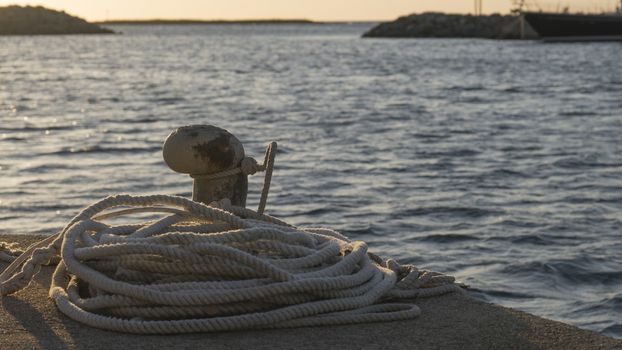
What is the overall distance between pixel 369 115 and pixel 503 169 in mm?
10463

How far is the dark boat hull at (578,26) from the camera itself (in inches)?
3590

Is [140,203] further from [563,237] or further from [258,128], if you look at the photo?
[258,128]

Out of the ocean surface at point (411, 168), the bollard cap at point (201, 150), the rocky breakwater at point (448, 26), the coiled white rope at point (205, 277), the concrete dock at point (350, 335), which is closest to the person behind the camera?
the concrete dock at point (350, 335)

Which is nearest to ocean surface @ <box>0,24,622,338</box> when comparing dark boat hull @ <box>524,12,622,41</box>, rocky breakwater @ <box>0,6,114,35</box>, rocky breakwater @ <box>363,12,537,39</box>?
dark boat hull @ <box>524,12,622,41</box>

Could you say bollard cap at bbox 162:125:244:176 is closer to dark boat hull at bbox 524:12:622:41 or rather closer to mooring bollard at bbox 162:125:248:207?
mooring bollard at bbox 162:125:248:207

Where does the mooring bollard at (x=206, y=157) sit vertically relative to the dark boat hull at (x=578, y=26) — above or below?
above

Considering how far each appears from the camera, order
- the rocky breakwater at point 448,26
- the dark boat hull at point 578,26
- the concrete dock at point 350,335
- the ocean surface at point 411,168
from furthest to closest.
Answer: the rocky breakwater at point 448,26, the dark boat hull at point 578,26, the ocean surface at point 411,168, the concrete dock at point 350,335

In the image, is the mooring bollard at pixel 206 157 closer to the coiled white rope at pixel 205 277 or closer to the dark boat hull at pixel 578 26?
the coiled white rope at pixel 205 277

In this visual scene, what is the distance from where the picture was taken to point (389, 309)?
15.1 ft

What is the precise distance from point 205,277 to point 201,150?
1.36m

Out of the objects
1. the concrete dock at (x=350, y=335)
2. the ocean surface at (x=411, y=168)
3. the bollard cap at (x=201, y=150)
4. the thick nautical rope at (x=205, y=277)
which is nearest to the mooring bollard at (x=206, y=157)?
the bollard cap at (x=201, y=150)

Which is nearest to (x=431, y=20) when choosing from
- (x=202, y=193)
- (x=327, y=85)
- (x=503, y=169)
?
(x=327, y=85)

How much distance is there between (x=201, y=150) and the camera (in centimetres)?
569

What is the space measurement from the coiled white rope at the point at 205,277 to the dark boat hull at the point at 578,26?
8956cm
